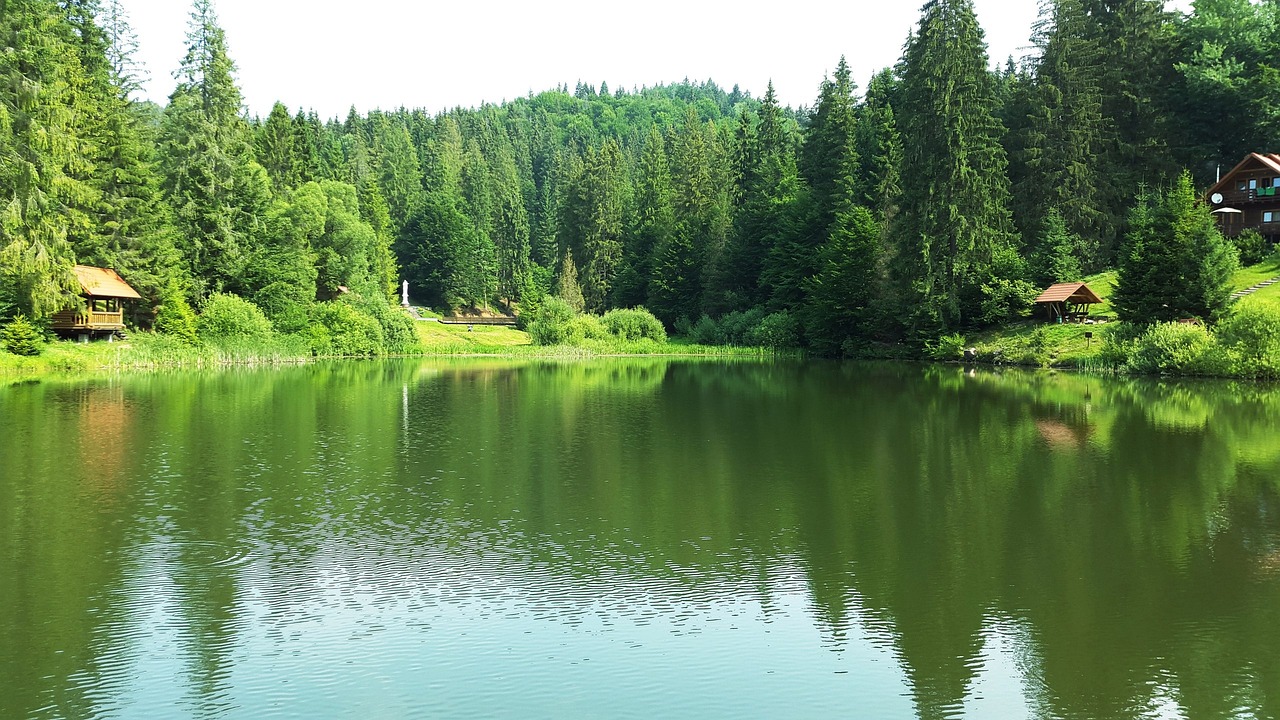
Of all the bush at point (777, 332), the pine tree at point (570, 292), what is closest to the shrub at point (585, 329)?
the pine tree at point (570, 292)

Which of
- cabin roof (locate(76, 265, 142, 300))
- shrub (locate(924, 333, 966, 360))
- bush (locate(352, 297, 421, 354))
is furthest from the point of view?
bush (locate(352, 297, 421, 354))

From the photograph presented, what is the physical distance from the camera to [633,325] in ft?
288

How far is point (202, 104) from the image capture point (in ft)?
211

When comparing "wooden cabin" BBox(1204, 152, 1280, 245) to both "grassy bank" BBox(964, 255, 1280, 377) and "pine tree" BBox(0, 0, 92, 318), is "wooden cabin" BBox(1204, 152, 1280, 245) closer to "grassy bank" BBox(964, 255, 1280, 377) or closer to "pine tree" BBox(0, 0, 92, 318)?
"grassy bank" BBox(964, 255, 1280, 377)

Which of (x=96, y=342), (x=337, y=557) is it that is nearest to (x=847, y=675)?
(x=337, y=557)

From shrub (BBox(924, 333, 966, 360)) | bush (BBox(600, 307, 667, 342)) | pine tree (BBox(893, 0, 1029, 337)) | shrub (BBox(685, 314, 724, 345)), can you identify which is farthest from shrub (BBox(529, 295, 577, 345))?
shrub (BBox(924, 333, 966, 360))

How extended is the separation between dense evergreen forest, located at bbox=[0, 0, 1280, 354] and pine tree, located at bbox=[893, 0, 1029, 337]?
0.48 feet

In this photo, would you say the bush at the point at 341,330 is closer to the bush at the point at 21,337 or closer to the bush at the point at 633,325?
the bush at the point at 21,337

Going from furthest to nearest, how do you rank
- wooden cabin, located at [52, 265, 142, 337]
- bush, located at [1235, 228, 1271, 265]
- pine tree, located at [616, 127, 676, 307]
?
pine tree, located at [616, 127, 676, 307] → bush, located at [1235, 228, 1271, 265] → wooden cabin, located at [52, 265, 142, 337]

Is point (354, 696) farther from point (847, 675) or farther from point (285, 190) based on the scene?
point (285, 190)

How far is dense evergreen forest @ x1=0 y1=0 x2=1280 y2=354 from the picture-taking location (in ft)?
180

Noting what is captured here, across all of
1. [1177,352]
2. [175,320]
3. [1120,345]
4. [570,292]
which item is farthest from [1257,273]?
[175,320]

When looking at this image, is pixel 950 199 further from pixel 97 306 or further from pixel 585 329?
pixel 97 306

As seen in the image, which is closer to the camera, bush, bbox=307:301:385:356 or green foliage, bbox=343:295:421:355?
bush, bbox=307:301:385:356
